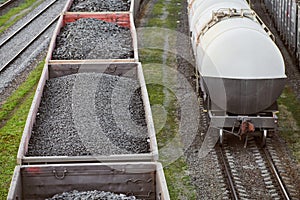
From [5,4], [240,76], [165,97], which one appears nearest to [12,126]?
[165,97]

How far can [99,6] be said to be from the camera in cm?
2247

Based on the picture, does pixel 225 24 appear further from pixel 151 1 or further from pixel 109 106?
pixel 151 1

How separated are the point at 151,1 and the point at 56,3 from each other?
5.62m

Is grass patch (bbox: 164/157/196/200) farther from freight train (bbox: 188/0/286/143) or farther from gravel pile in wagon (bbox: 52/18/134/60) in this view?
gravel pile in wagon (bbox: 52/18/134/60)

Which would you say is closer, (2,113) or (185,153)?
(185,153)

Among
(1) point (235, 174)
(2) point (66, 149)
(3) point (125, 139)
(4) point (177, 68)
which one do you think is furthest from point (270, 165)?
(4) point (177, 68)

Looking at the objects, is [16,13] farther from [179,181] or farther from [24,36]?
[179,181]

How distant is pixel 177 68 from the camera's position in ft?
68.0

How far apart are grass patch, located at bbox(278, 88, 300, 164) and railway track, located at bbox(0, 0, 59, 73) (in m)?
10.6

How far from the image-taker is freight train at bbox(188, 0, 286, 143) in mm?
13039

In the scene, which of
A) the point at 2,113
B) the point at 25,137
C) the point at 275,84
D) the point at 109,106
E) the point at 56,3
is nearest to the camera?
the point at 25,137

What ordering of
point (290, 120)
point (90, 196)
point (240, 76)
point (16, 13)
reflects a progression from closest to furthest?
point (90, 196) < point (240, 76) < point (290, 120) < point (16, 13)

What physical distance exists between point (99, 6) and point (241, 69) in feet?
35.5

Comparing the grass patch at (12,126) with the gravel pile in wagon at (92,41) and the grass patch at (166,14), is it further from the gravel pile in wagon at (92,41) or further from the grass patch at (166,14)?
the grass patch at (166,14)
